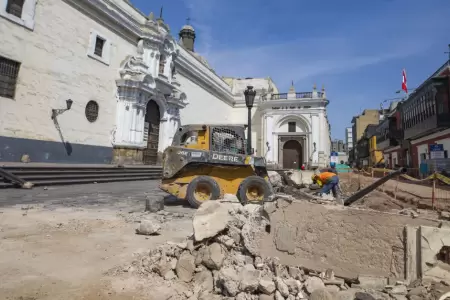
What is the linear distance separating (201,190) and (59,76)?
386 inches

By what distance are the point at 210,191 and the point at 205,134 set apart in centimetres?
169

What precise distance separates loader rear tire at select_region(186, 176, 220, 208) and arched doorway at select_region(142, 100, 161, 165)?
10905mm

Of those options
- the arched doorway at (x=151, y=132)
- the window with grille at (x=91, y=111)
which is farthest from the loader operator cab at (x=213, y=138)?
the arched doorway at (x=151, y=132)

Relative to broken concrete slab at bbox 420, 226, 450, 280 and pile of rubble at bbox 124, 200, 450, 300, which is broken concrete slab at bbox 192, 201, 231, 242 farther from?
broken concrete slab at bbox 420, 226, 450, 280

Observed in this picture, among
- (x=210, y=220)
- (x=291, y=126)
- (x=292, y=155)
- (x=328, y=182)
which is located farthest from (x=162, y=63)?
(x=292, y=155)

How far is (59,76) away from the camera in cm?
1193

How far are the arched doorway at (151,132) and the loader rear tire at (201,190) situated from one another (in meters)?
10.9

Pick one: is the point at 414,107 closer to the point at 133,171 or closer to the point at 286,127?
the point at 286,127

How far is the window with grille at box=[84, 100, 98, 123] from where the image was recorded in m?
13.5

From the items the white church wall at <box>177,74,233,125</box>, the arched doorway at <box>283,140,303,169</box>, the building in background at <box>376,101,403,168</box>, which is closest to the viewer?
the white church wall at <box>177,74,233,125</box>

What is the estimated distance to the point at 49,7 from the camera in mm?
11523

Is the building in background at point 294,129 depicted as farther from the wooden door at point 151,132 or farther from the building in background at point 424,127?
the wooden door at point 151,132

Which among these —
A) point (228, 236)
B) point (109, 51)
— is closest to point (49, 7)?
point (109, 51)

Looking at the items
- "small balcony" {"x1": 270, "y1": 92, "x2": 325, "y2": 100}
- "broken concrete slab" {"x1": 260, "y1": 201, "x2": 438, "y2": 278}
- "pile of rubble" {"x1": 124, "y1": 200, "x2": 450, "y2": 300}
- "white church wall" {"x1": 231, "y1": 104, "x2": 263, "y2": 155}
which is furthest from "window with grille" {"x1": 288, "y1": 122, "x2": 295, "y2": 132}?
"broken concrete slab" {"x1": 260, "y1": 201, "x2": 438, "y2": 278}
